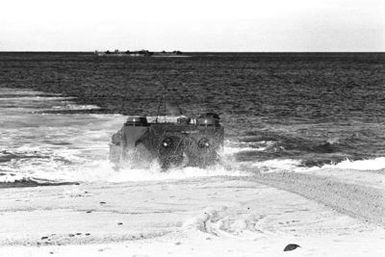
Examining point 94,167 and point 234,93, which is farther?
point 234,93

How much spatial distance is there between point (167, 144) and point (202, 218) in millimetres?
10017

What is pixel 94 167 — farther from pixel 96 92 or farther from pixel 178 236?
pixel 96 92

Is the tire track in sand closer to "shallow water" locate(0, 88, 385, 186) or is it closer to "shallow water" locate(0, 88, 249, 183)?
"shallow water" locate(0, 88, 385, 186)

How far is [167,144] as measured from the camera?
2309cm

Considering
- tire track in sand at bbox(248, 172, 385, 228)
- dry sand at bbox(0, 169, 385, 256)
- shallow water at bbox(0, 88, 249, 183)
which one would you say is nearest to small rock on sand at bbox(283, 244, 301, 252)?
dry sand at bbox(0, 169, 385, 256)

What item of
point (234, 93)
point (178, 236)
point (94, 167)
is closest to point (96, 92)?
point (234, 93)

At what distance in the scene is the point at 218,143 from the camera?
23609mm

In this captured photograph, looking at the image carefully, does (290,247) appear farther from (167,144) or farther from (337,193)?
(167,144)

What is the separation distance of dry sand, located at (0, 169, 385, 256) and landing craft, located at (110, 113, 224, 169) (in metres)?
4.70

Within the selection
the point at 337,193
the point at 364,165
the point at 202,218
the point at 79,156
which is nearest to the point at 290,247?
the point at 202,218

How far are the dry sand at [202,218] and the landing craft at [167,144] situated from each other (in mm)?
4704

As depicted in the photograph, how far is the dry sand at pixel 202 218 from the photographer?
11.0m

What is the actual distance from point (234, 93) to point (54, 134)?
129 ft

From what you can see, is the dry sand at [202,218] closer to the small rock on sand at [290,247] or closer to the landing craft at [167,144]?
the small rock on sand at [290,247]
